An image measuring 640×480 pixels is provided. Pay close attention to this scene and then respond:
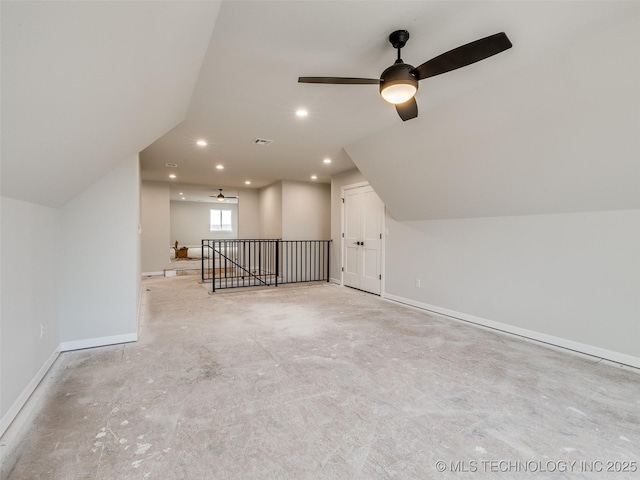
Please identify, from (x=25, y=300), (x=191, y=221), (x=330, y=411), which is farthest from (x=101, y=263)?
(x=191, y=221)

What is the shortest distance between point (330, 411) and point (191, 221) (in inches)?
571

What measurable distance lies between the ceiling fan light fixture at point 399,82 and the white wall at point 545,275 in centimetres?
225

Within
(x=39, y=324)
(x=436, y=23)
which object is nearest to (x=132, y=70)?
(x=436, y=23)

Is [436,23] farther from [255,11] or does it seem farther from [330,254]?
[330,254]

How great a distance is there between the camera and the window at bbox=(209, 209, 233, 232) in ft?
50.7

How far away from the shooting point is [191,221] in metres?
14.7

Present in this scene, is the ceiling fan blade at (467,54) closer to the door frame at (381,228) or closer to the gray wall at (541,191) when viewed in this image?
the gray wall at (541,191)

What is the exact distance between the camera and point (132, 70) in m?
1.62

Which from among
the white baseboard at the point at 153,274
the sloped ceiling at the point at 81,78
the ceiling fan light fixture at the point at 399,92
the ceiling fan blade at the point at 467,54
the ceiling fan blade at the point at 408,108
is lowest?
the white baseboard at the point at 153,274

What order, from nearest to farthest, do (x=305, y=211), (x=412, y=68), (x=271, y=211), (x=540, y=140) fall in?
(x=412, y=68)
(x=540, y=140)
(x=305, y=211)
(x=271, y=211)

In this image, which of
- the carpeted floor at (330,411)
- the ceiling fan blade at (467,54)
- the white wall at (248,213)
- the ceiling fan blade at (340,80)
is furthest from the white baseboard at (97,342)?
the white wall at (248,213)

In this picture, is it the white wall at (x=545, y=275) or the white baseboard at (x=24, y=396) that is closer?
the white baseboard at (x=24, y=396)

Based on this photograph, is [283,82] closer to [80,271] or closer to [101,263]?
[101,263]

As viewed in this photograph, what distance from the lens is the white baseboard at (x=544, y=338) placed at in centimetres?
266
